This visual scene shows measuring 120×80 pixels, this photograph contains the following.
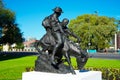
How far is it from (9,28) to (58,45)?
36492 mm

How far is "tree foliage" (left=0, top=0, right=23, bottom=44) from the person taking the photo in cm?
4456

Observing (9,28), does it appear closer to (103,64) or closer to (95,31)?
(95,31)

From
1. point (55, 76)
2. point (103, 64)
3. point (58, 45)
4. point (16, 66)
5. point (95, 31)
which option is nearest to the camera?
point (55, 76)

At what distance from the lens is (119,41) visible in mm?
91812

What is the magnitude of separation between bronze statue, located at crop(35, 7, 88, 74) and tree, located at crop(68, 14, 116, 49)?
5020cm

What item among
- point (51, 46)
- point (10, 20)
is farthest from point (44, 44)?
point (10, 20)

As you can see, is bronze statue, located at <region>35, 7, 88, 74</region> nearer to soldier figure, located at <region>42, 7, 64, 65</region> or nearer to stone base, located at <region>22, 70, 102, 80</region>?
soldier figure, located at <region>42, 7, 64, 65</region>

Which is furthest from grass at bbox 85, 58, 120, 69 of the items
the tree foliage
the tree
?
the tree

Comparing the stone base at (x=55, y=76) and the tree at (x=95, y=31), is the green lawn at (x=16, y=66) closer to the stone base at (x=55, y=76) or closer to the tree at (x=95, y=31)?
the stone base at (x=55, y=76)

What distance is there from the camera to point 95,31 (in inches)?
2461

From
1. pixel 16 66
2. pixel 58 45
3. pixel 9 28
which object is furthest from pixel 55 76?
pixel 9 28

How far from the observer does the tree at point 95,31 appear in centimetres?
6269

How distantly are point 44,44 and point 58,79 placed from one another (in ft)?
7.10

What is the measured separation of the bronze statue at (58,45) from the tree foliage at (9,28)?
3364 centimetres
